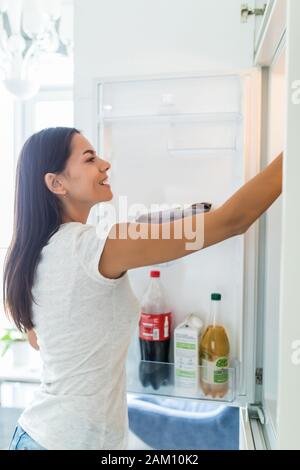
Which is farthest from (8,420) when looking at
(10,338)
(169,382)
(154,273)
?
(154,273)

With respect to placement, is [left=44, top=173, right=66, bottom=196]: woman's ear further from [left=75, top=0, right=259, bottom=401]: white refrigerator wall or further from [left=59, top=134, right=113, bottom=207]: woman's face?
[left=75, top=0, right=259, bottom=401]: white refrigerator wall

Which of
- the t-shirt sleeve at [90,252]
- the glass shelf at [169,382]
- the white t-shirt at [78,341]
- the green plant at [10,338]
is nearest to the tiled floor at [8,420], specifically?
the green plant at [10,338]

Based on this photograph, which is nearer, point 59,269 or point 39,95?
point 59,269

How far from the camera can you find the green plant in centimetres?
148

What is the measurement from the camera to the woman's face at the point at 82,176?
772 mm

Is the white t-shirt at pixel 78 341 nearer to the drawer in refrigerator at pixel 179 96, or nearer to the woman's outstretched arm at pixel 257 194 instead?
the woman's outstretched arm at pixel 257 194

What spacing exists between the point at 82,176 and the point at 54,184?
0.18 feet

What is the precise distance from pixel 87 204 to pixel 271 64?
0.54m

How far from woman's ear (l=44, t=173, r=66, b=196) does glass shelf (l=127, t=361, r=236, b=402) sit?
1.75 feet

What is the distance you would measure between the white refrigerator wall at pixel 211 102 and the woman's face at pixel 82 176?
286 millimetres

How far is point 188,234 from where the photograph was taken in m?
0.69
